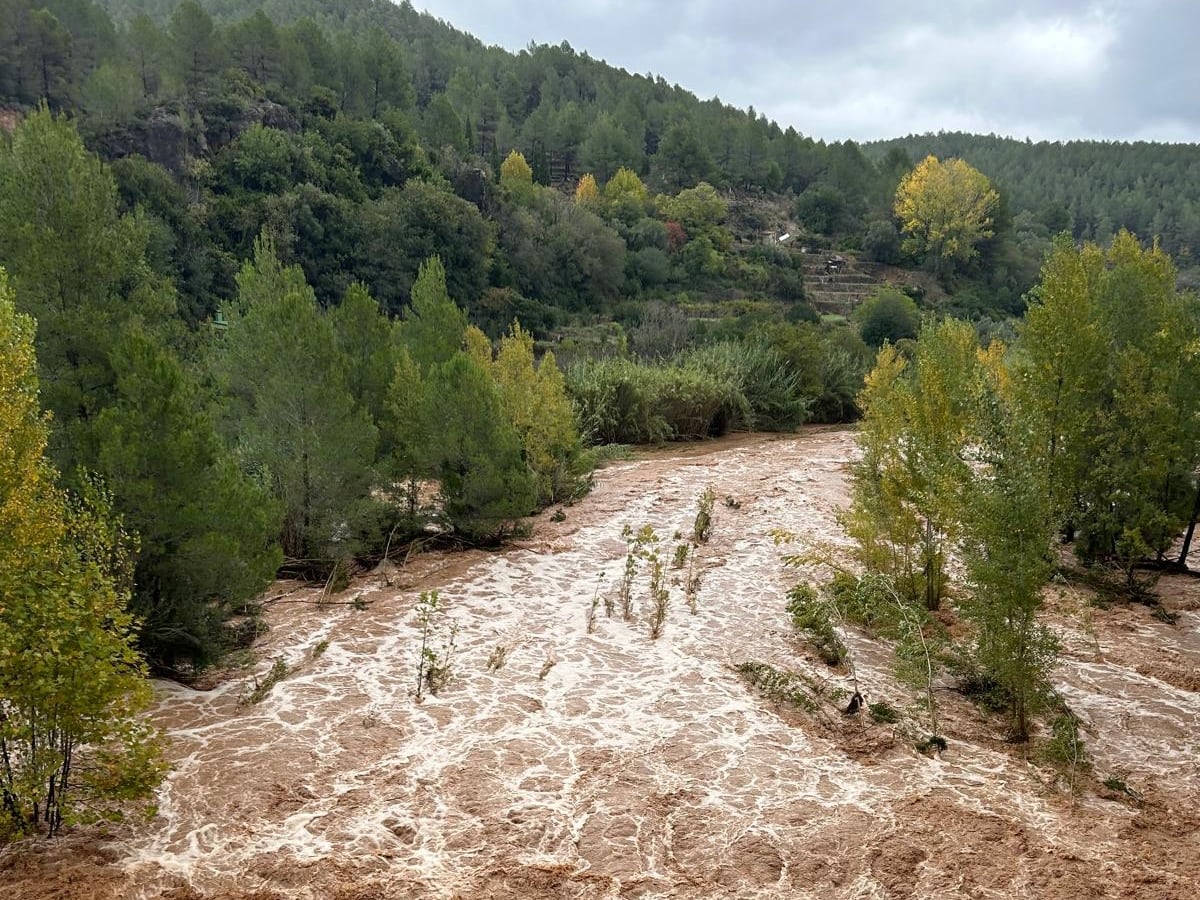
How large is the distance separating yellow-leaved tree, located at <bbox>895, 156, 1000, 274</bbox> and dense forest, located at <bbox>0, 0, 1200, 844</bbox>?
0.38 meters

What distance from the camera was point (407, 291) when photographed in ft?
164

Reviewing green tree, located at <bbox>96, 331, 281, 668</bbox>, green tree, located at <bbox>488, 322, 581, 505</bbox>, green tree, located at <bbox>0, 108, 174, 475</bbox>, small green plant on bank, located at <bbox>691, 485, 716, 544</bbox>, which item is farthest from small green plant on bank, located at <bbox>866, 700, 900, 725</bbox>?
green tree, located at <bbox>488, 322, 581, 505</bbox>

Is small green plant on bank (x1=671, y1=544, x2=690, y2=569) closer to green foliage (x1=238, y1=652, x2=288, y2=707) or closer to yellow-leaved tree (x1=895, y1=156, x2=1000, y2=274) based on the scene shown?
green foliage (x1=238, y1=652, x2=288, y2=707)

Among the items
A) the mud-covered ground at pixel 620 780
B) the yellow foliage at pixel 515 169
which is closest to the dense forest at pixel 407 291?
the mud-covered ground at pixel 620 780

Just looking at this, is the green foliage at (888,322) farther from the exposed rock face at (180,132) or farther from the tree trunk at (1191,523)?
the exposed rock face at (180,132)

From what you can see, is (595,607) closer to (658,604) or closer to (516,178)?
(658,604)

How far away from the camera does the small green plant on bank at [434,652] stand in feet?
27.7

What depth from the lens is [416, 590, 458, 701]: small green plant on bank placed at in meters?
8.45

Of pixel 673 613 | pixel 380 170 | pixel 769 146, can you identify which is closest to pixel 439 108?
pixel 380 170

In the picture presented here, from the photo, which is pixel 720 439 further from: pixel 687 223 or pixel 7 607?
pixel 687 223

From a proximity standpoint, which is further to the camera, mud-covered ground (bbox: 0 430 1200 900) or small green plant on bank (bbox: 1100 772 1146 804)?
small green plant on bank (bbox: 1100 772 1146 804)

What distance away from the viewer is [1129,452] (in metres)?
11.9

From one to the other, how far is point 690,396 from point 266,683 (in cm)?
2091

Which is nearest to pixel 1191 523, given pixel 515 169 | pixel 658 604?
pixel 658 604
